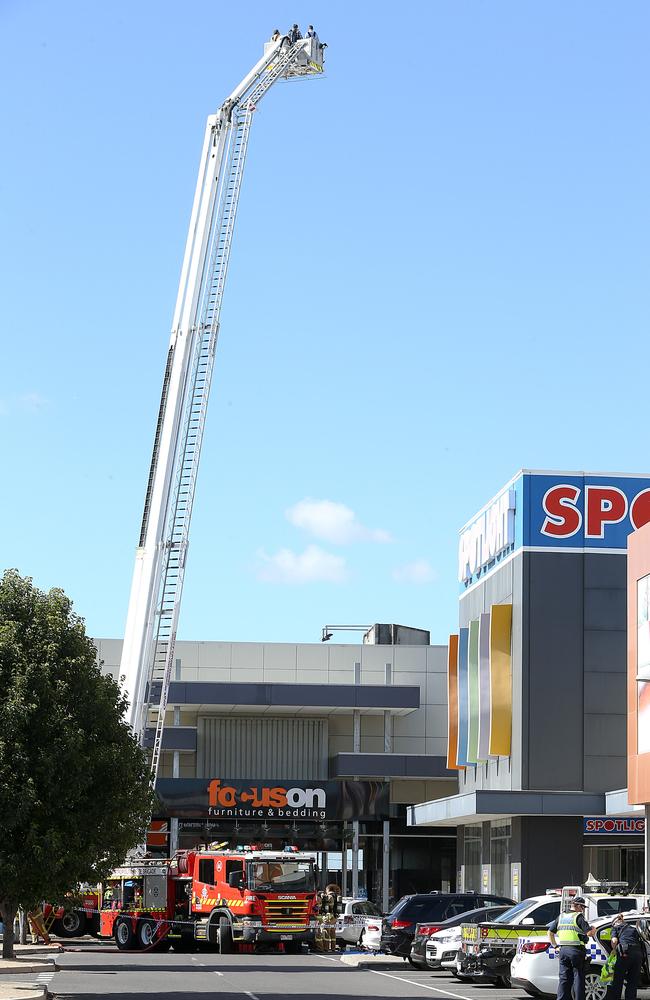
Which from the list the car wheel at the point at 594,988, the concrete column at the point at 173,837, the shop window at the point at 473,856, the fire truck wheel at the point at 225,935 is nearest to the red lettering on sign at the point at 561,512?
the shop window at the point at 473,856

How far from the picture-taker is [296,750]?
6925 centimetres

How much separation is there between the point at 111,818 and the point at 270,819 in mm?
33371

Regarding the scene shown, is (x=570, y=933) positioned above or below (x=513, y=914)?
below

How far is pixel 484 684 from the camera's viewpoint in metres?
53.4

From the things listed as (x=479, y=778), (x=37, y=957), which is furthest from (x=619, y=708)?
(x=37, y=957)

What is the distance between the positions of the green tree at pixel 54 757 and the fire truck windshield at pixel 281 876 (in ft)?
25.8

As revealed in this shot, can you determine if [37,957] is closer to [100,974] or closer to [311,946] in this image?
[100,974]

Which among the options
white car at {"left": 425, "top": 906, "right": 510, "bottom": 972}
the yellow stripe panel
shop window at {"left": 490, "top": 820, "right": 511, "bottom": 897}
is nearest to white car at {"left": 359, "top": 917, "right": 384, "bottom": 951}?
white car at {"left": 425, "top": 906, "right": 510, "bottom": 972}

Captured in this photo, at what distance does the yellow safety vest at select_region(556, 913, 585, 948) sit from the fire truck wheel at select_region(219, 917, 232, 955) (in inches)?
705

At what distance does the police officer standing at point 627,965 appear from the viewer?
2453 centimetres

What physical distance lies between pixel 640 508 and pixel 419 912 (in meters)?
17.7

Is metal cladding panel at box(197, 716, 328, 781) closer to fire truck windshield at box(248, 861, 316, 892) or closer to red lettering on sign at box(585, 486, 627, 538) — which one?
red lettering on sign at box(585, 486, 627, 538)

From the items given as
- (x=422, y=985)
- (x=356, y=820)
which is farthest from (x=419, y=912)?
(x=356, y=820)

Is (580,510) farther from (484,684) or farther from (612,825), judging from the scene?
(612,825)
